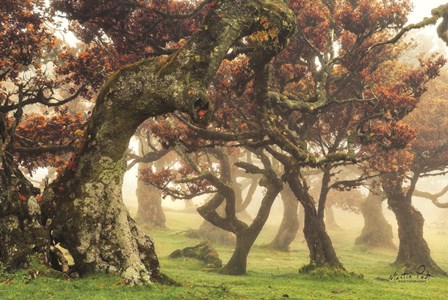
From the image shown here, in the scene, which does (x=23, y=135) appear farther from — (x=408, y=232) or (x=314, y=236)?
(x=408, y=232)

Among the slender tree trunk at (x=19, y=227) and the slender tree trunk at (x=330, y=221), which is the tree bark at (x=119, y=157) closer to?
the slender tree trunk at (x=19, y=227)

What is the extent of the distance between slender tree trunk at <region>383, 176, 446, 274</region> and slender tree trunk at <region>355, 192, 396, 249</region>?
A: 10.9 metres

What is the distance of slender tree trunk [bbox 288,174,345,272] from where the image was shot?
54.1ft

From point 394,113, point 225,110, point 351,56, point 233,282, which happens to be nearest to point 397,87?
point 394,113

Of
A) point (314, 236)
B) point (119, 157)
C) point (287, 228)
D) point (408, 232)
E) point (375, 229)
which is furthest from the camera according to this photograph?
point (375, 229)

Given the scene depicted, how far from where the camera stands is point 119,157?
9227mm

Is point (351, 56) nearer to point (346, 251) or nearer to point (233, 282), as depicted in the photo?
point (233, 282)

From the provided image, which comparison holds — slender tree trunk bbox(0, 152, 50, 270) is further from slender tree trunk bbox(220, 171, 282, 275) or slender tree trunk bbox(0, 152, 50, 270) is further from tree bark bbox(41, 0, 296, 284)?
slender tree trunk bbox(220, 171, 282, 275)

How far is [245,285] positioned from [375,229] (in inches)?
1022

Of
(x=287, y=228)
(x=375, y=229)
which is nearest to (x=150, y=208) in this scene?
(x=287, y=228)

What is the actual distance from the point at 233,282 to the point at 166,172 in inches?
271

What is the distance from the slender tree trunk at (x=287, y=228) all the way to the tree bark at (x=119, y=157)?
21776 millimetres

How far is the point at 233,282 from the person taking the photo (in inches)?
534

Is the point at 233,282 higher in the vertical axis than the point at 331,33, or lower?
lower
